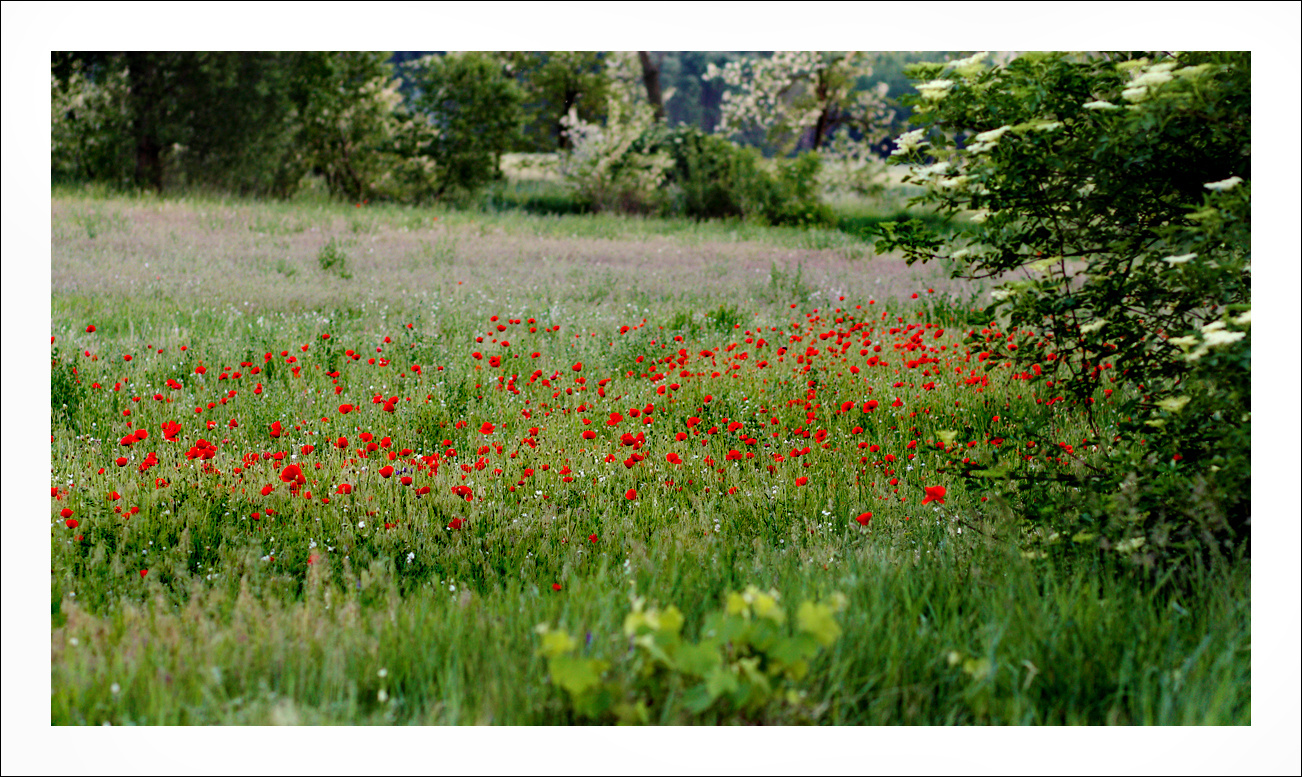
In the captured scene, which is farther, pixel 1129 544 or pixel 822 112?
pixel 822 112

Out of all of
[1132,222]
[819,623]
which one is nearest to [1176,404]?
[1132,222]

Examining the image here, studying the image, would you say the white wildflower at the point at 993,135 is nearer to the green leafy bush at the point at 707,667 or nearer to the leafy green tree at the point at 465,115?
the green leafy bush at the point at 707,667

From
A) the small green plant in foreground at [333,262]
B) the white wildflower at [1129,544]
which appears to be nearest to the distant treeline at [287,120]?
the small green plant in foreground at [333,262]

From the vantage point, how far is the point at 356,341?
6926 mm

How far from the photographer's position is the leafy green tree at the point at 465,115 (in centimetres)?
2278

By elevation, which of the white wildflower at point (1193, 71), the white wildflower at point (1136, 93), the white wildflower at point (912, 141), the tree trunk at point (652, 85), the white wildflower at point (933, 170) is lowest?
the white wildflower at point (933, 170)

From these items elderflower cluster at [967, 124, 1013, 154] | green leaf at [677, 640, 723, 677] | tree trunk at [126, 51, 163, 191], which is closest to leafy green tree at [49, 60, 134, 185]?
tree trunk at [126, 51, 163, 191]

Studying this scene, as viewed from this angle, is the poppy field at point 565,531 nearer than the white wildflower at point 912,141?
Yes

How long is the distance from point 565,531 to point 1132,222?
2.68 m

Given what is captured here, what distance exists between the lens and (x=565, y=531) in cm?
388

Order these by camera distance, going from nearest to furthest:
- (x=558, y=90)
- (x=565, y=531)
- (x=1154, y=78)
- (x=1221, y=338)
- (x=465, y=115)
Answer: (x=1221, y=338) → (x=1154, y=78) → (x=565, y=531) → (x=465, y=115) → (x=558, y=90)

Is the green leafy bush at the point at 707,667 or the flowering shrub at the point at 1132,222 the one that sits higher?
the flowering shrub at the point at 1132,222

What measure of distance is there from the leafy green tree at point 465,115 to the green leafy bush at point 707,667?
2188 cm

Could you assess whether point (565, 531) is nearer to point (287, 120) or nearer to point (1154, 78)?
point (1154, 78)
